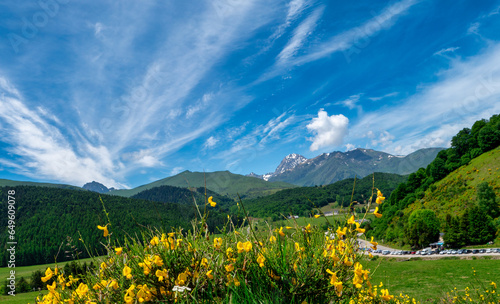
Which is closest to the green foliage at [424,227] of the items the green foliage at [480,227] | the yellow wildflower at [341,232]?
the green foliage at [480,227]

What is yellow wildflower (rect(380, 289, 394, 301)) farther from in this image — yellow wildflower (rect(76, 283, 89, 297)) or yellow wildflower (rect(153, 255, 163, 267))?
yellow wildflower (rect(76, 283, 89, 297))

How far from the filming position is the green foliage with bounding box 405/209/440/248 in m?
56.2

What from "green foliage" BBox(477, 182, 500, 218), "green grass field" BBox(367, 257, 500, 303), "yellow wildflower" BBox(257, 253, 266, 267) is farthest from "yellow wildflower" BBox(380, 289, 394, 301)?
"green foliage" BBox(477, 182, 500, 218)

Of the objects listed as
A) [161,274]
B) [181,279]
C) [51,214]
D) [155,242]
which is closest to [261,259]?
[181,279]

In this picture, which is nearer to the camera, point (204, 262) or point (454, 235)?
point (204, 262)

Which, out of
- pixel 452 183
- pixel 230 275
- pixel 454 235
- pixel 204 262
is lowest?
pixel 454 235

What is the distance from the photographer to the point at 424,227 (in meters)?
56.6

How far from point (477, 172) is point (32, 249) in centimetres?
16270

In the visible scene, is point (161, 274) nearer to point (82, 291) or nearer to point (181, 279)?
Result: point (181, 279)

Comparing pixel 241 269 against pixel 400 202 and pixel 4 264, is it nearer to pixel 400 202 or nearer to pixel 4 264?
pixel 400 202

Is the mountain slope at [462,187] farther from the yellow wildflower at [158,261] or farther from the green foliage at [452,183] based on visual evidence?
the yellow wildflower at [158,261]

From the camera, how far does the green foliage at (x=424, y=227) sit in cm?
5616

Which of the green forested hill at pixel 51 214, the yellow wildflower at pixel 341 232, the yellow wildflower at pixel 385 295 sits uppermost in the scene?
the green forested hill at pixel 51 214

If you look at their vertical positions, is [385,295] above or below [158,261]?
below
